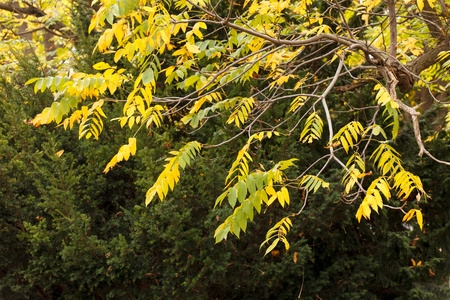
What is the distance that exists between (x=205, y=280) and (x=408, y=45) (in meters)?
4.44

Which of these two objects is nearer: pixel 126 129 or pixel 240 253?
pixel 240 253

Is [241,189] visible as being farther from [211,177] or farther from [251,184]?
[211,177]

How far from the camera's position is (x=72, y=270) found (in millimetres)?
3238

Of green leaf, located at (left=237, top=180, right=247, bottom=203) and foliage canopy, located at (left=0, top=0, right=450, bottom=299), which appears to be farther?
foliage canopy, located at (left=0, top=0, right=450, bottom=299)

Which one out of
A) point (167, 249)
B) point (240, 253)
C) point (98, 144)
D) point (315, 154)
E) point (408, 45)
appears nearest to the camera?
point (167, 249)

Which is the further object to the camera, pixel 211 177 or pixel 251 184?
pixel 211 177

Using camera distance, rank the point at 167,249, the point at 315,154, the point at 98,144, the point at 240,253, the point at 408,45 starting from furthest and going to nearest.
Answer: the point at 408,45 < the point at 315,154 < the point at 98,144 < the point at 240,253 < the point at 167,249

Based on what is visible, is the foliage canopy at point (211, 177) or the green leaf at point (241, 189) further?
the foliage canopy at point (211, 177)

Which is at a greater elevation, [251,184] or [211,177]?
[251,184]

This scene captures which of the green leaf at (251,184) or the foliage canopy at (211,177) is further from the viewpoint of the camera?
the foliage canopy at (211,177)

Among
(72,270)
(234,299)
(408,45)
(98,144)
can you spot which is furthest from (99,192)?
(408,45)

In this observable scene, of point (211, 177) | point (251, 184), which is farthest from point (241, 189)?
point (211, 177)

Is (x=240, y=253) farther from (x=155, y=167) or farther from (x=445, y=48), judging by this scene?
(x=445, y=48)

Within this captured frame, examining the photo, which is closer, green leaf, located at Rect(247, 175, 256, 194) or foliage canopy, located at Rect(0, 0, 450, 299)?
green leaf, located at Rect(247, 175, 256, 194)
